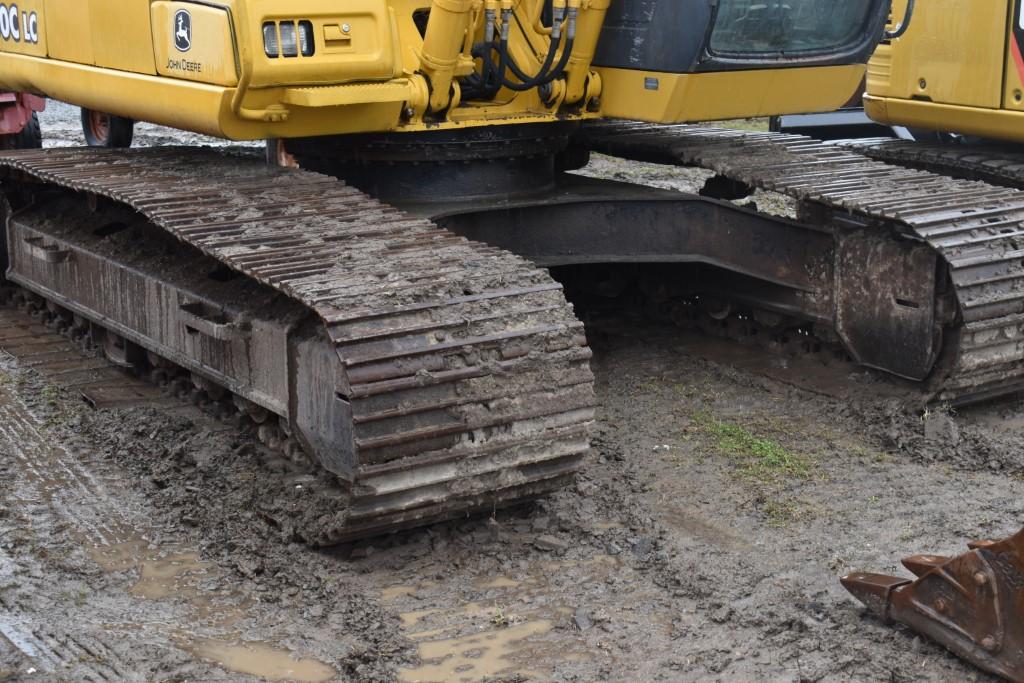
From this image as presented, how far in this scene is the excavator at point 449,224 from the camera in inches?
169

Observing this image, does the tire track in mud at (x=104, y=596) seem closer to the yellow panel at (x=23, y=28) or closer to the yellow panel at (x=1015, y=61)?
the yellow panel at (x=23, y=28)

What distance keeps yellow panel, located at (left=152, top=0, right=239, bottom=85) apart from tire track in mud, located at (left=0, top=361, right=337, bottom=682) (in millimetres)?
1497

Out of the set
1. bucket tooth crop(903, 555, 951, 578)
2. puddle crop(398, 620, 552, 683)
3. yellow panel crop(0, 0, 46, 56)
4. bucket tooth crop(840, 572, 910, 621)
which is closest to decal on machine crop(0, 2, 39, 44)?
yellow panel crop(0, 0, 46, 56)

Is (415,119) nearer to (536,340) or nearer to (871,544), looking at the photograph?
(536,340)

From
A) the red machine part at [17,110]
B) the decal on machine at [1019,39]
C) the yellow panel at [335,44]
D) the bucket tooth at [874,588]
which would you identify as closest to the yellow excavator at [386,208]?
the yellow panel at [335,44]

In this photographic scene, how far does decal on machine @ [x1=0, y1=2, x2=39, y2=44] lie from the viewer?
6742mm

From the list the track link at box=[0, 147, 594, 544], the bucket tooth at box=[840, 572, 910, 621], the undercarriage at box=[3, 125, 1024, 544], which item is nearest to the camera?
the bucket tooth at box=[840, 572, 910, 621]

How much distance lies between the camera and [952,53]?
297 inches

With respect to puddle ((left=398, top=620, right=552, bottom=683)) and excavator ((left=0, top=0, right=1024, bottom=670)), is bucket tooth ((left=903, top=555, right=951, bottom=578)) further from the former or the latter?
Result: puddle ((left=398, top=620, right=552, bottom=683))

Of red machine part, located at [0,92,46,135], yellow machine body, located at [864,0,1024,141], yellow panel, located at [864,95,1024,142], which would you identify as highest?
yellow machine body, located at [864,0,1024,141]

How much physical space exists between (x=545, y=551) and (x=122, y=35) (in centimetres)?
293

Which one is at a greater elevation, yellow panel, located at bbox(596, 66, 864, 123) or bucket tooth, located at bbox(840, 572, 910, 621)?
yellow panel, located at bbox(596, 66, 864, 123)

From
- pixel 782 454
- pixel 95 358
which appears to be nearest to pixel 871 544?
pixel 782 454

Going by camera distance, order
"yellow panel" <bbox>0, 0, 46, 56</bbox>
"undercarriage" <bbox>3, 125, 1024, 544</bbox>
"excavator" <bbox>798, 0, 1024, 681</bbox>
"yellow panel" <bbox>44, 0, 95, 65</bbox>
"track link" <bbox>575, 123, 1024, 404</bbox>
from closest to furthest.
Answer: "undercarriage" <bbox>3, 125, 1024, 544</bbox>
"track link" <bbox>575, 123, 1024, 404</bbox>
"excavator" <bbox>798, 0, 1024, 681</bbox>
"yellow panel" <bbox>44, 0, 95, 65</bbox>
"yellow panel" <bbox>0, 0, 46, 56</bbox>
